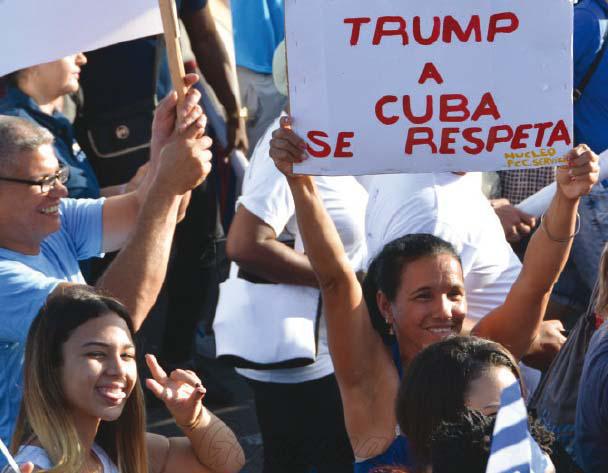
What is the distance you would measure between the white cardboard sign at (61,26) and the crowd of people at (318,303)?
213 mm

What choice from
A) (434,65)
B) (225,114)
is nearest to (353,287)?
(434,65)

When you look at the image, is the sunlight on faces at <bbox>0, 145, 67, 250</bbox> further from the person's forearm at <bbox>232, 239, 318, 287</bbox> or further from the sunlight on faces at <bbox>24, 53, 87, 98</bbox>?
the sunlight on faces at <bbox>24, 53, 87, 98</bbox>

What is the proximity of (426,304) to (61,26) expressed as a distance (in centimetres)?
139

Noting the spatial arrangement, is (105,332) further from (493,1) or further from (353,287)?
(493,1)

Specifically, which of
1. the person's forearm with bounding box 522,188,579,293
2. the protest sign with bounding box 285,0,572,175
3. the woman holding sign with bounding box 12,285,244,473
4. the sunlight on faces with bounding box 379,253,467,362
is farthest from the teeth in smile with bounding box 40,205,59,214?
the person's forearm with bounding box 522,188,579,293

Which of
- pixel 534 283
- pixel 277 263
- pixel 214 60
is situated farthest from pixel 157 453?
pixel 214 60

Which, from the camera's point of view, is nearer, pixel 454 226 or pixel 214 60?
pixel 454 226

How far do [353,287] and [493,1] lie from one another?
2.96 feet

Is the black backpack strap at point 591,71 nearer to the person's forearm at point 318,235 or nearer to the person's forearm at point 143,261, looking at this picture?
the person's forearm at point 318,235

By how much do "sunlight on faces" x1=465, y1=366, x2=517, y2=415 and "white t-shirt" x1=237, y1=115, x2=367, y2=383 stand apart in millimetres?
1523

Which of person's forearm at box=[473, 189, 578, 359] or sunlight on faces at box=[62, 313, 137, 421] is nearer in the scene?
sunlight on faces at box=[62, 313, 137, 421]

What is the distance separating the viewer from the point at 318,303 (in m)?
4.48

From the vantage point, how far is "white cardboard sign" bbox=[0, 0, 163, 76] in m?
3.82

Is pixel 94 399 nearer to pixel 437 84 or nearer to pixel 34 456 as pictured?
pixel 34 456
